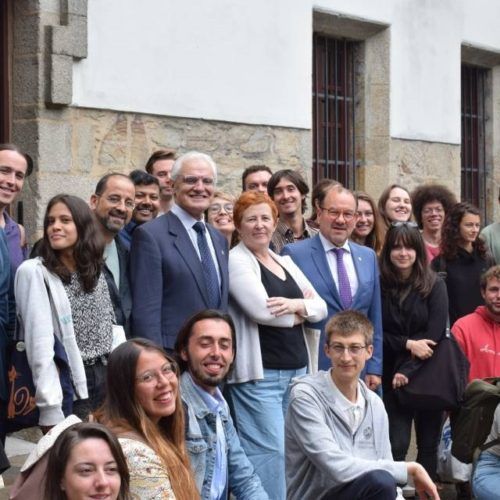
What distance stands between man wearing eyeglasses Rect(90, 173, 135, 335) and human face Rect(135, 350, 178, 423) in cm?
134

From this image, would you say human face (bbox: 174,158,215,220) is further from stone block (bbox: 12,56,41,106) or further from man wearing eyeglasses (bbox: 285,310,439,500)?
stone block (bbox: 12,56,41,106)

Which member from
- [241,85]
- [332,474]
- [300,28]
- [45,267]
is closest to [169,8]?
[241,85]

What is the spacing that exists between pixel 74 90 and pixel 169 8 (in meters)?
1.06

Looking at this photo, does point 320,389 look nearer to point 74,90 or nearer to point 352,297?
point 352,297

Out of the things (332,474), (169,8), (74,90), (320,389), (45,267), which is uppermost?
(169,8)

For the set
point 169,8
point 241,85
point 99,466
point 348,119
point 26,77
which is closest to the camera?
point 99,466

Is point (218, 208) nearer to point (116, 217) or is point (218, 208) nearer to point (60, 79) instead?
point (116, 217)

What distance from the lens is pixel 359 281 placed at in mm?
6387

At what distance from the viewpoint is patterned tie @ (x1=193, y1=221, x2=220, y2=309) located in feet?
18.2

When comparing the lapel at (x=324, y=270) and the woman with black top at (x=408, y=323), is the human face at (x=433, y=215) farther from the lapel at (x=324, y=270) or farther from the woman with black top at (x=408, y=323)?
the lapel at (x=324, y=270)

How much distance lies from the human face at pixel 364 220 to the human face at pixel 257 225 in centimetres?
129

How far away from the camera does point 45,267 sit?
16.2 feet

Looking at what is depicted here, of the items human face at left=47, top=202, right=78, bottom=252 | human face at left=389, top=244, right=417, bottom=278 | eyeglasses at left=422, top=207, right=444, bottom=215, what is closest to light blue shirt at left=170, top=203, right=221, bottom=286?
human face at left=47, top=202, right=78, bottom=252

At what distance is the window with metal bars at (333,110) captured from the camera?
10.2 meters
